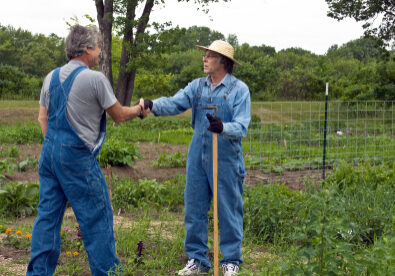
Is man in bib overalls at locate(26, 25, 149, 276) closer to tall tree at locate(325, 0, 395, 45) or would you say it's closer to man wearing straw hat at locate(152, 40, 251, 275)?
man wearing straw hat at locate(152, 40, 251, 275)

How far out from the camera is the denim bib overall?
3889 millimetres

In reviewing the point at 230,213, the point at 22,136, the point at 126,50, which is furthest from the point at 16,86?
the point at 230,213

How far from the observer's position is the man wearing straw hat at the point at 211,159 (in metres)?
3.88

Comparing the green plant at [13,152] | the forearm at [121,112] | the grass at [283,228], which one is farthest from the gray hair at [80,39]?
the green plant at [13,152]

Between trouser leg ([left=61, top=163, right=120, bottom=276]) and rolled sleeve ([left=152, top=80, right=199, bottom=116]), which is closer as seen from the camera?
trouser leg ([left=61, top=163, right=120, bottom=276])

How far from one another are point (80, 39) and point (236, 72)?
82.2ft

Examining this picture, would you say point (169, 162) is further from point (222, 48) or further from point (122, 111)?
point (122, 111)

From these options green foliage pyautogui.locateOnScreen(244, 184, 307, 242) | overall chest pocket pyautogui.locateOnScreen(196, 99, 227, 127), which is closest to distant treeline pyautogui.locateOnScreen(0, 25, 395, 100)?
green foliage pyautogui.locateOnScreen(244, 184, 307, 242)

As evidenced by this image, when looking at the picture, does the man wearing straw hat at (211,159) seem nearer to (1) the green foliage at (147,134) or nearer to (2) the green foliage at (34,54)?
(1) the green foliage at (147,134)

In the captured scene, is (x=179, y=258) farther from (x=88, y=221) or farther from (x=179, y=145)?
(x=179, y=145)

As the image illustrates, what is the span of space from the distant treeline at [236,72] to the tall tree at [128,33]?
43cm

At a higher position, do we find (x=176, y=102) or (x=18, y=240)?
(x=176, y=102)

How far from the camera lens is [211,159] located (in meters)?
3.89

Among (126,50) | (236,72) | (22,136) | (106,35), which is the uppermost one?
(106,35)
